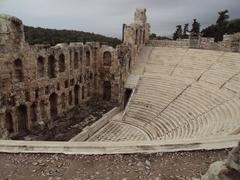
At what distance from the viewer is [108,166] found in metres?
7.53

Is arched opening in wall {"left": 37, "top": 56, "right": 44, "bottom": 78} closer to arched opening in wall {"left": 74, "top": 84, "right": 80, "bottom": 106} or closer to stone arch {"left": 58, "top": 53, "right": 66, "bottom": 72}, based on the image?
stone arch {"left": 58, "top": 53, "right": 66, "bottom": 72}

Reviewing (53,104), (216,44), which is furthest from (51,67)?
(216,44)

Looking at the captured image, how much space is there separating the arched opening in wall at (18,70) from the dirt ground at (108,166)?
358 inches

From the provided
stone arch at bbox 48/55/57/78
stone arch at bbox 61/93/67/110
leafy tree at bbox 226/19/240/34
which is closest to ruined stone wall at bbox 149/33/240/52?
stone arch at bbox 61/93/67/110

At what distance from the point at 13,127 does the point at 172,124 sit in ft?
32.5

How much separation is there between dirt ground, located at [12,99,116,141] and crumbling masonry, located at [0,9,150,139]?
1.55 feet

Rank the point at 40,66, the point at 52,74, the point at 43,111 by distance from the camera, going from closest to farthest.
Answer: the point at 40,66
the point at 43,111
the point at 52,74

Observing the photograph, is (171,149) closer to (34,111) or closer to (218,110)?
(218,110)

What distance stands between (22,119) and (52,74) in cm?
384

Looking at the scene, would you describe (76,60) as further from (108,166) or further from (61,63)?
(108,166)

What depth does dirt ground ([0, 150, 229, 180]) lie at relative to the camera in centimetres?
718

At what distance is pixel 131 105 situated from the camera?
21.4 meters

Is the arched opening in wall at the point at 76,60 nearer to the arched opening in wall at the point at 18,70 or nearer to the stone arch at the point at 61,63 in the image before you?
the stone arch at the point at 61,63

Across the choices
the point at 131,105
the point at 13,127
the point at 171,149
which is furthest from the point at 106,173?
the point at 131,105
